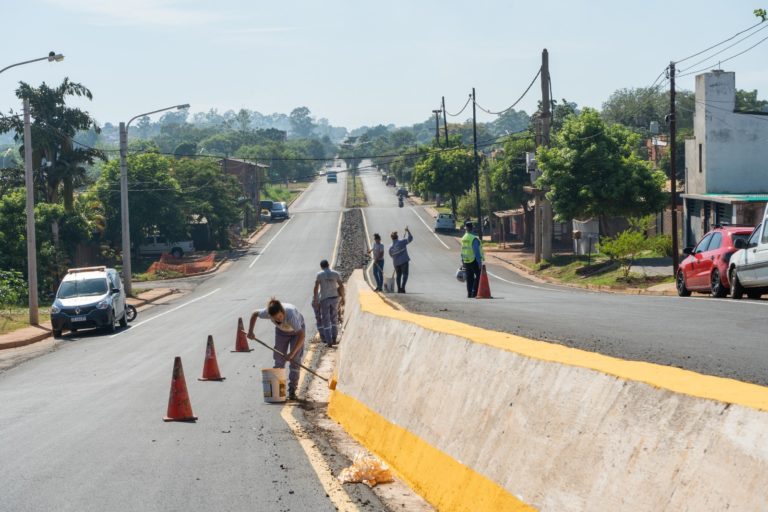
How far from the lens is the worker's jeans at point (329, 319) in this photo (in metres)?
20.3

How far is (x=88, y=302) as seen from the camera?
94.0ft

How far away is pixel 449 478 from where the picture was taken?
305 inches

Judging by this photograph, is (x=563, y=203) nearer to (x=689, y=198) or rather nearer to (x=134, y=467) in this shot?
(x=689, y=198)

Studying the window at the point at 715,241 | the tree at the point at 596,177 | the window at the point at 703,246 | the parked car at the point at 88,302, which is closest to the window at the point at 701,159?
the tree at the point at 596,177

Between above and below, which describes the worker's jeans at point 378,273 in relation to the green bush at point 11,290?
above

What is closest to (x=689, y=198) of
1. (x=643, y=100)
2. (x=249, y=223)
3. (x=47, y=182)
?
(x=47, y=182)

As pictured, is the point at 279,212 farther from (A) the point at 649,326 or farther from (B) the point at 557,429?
(B) the point at 557,429

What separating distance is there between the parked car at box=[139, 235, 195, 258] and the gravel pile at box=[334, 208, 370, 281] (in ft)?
37.4

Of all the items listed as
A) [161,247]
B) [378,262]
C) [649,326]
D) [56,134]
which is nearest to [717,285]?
[649,326]

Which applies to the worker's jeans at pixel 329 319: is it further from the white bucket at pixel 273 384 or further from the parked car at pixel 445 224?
the parked car at pixel 445 224

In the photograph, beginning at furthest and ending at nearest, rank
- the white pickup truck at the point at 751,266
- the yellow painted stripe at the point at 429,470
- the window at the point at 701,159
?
the window at the point at 701,159 → the white pickup truck at the point at 751,266 → the yellow painted stripe at the point at 429,470

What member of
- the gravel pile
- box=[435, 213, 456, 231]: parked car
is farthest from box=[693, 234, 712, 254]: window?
box=[435, 213, 456, 231]: parked car

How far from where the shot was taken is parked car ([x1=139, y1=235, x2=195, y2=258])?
244 feet

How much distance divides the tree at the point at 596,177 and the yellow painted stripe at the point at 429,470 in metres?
38.4
